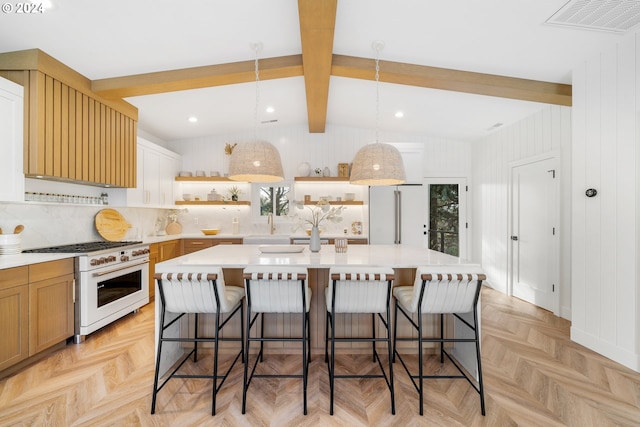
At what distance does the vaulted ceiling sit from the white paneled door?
3.02ft

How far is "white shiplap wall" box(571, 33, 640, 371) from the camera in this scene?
8.02 ft

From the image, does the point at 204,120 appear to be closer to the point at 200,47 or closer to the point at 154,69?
the point at 154,69

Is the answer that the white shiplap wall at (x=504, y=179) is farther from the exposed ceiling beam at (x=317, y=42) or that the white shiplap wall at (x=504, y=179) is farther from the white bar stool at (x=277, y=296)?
the white bar stool at (x=277, y=296)

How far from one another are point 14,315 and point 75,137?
71.1 inches

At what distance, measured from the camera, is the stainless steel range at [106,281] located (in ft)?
9.52

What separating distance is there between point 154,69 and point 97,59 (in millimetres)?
491

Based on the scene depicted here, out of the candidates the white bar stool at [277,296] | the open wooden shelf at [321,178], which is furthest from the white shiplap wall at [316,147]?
the white bar stool at [277,296]

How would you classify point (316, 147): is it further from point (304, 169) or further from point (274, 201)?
point (274, 201)

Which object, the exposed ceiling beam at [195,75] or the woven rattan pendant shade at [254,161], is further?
the exposed ceiling beam at [195,75]

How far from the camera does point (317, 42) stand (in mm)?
2582

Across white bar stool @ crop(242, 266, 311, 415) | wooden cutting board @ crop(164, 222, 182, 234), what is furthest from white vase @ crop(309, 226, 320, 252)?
wooden cutting board @ crop(164, 222, 182, 234)

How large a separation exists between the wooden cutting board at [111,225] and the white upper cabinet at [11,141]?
1300 mm

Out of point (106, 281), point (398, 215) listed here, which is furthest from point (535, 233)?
point (106, 281)

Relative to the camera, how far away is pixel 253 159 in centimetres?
230
